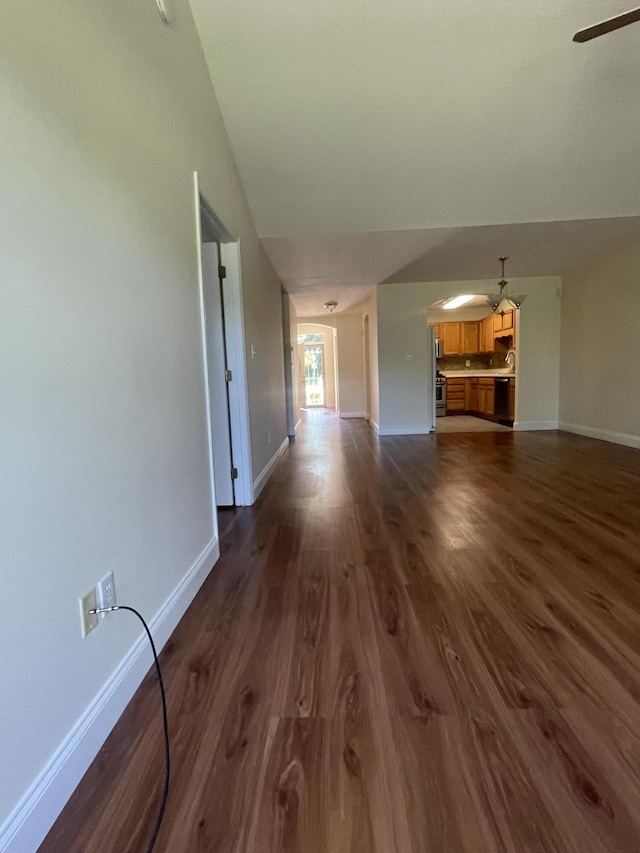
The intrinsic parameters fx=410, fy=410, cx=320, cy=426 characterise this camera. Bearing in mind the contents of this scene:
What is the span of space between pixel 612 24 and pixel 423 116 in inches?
49.1

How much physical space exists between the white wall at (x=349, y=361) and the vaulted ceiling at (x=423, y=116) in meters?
4.61

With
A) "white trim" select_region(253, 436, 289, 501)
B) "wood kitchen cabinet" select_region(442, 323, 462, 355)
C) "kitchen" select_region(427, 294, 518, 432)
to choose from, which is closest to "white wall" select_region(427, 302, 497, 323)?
"kitchen" select_region(427, 294, 518, 432)

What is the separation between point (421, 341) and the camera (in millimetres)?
6332

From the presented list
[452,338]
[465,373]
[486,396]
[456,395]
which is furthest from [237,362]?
[465,373]

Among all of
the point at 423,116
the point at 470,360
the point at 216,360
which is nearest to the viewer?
the point at 423,116

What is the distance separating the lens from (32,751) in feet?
2.83

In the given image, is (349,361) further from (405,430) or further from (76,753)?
(76,753)

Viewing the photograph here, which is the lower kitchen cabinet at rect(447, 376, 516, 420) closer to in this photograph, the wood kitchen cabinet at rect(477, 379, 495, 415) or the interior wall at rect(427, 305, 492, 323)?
the wood kitchen cabinet at rect(477, 379, 495, 415)

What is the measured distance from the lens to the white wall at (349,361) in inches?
354

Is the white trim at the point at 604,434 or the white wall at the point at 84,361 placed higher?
the white wall at the point at 84,361

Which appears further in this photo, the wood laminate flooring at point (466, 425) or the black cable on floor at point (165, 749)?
the wood laminate flooring at point (466, 425)

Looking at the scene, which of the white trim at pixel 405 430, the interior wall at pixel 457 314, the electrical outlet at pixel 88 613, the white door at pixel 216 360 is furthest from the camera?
the interior wall at pixel 457 314

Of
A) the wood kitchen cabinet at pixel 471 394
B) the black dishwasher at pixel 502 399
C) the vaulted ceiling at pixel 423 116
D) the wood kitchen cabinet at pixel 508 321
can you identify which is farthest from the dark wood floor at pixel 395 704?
the wood kitchen cabinet at pixel 471 394

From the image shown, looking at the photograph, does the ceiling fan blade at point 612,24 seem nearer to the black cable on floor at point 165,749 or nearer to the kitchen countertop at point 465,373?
the black cable on floor at point 165,749
